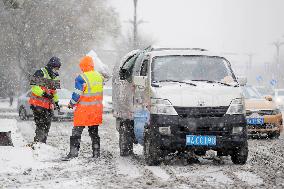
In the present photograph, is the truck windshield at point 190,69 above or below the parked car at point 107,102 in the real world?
above

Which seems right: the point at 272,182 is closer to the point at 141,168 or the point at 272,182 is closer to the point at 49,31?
the point at 141,168

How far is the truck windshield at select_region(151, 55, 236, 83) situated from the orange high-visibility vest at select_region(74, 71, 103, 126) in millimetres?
1172

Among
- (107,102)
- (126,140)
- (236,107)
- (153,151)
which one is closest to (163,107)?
(153,151)

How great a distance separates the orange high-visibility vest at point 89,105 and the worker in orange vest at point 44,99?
1.74 metres

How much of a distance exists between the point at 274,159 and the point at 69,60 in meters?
37.4

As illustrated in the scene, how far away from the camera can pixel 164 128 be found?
1012 centimetres

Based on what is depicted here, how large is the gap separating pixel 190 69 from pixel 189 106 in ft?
4.02

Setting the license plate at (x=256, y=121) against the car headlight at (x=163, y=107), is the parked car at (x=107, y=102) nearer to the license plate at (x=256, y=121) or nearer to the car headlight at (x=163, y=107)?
the license plate at (x=256, y=121)

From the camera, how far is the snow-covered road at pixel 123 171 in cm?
828

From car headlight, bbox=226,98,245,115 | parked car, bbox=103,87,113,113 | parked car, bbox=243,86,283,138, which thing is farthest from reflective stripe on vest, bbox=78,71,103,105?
parked car, bbox=103,87,113,113

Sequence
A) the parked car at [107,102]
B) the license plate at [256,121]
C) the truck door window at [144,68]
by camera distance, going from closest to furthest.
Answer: the truck door window at [144,68]
the license plate at [256,121]
the parked car at [107,102]

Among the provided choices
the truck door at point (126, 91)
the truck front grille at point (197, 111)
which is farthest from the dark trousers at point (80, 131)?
the truck front grille at point (197, 111)

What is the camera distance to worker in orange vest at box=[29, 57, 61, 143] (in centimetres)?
1312

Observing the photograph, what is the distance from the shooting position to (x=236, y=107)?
410 inches
